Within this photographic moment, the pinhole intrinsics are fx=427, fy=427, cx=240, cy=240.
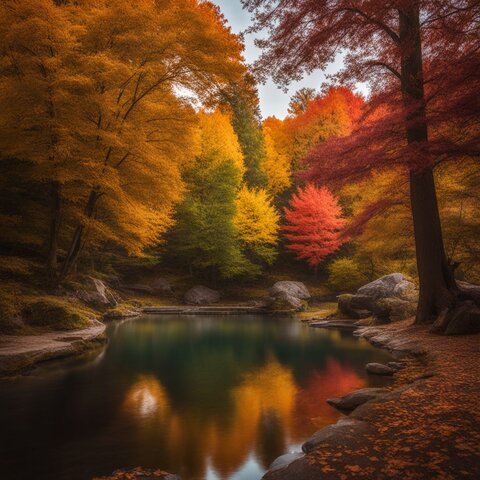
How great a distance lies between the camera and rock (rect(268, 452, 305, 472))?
14.6 feet

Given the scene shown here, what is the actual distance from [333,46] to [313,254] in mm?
18327

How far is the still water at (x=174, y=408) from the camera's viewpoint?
4.93 m

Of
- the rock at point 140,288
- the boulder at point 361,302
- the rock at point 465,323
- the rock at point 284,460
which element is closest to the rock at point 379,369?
the rock at point 465,323

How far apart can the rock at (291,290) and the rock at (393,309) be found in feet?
28.0

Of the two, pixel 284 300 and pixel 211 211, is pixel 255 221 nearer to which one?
pixel 211 211

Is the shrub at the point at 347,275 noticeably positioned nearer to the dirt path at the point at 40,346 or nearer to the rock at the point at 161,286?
the rock at the point at 161,286

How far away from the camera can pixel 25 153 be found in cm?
1186

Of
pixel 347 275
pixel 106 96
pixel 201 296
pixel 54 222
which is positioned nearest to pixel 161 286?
pixel 201 296

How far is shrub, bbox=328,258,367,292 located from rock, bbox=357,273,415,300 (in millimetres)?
7939

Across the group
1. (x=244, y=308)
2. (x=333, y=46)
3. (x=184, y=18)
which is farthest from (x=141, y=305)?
(x=333, y=46)

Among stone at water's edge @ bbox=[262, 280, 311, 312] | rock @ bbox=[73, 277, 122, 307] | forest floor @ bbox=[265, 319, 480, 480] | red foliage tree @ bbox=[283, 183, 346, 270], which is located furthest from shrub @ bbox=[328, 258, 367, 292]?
forest floor @ bbox=[265, 319, 480, 480]

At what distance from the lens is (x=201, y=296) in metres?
26.5

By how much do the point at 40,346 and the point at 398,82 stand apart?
1194 cm

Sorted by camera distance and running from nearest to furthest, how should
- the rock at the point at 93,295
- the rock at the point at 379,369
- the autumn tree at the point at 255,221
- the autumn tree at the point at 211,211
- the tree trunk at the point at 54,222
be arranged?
the rock at the point at 379,369, the tree trunk at the point at 54,222, the rock at the point at 93,295, the autumn tree at the point at 211,211, the autumn tree at the point at 255,221
